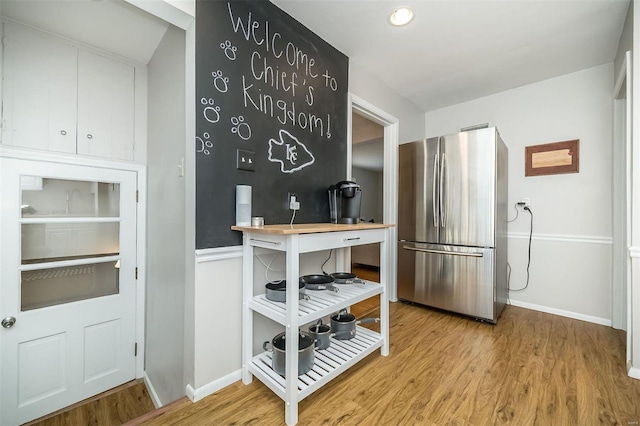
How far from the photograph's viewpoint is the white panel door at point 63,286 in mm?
1714

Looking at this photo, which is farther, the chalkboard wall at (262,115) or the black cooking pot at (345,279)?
the black cooking pot at (345,279)

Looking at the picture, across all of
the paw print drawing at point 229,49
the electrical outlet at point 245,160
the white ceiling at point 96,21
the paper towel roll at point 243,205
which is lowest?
the paper towel roll at point 243,205

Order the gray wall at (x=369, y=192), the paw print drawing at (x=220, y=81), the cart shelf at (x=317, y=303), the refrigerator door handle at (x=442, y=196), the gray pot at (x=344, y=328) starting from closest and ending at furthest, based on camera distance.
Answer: the cart shelf at (x=317, y=303), the paw print drawing at (x=220, y=81), the gray pot at (x=344, y=328), the refrigerator door handle at (x=442, y=196), the gray wall at (x=369, y=192)

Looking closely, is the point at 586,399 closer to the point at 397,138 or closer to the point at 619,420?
the point at 619,420

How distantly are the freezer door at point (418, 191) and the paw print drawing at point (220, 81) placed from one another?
208 cm

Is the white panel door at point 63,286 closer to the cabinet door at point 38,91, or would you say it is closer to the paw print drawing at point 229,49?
the cabinet door at point 38,91

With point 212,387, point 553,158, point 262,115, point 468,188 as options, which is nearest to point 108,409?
point 212,387

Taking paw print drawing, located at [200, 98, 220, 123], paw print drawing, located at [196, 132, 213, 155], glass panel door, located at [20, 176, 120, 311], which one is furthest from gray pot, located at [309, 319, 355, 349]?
glass panel door, located at [20, 176, 120, 311]

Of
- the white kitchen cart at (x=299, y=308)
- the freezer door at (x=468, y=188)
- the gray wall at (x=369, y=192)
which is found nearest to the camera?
the white kitchen cart at (x=299, y=308)

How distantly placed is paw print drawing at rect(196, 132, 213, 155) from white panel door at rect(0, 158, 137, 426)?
3.77ft

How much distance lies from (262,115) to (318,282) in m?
1.24

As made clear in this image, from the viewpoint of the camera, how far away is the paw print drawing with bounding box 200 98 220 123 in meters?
1.52

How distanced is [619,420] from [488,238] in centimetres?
138

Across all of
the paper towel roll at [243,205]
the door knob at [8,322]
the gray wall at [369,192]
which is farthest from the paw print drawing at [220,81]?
the gray wall at [369,192]
